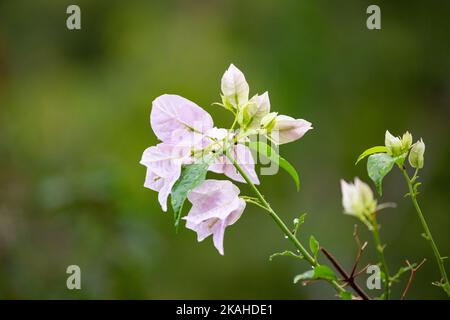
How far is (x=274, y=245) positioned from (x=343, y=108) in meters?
0.89

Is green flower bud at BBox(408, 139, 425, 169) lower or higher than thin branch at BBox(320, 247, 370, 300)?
higher

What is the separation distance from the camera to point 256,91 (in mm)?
3602

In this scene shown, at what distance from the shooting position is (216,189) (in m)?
0.49

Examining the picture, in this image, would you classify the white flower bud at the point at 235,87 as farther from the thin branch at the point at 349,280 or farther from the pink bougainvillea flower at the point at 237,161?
the thin branch at the point at 349,280

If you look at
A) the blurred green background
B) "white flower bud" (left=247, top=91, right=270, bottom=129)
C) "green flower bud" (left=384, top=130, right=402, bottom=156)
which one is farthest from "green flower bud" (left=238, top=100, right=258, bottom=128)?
the blurred green background

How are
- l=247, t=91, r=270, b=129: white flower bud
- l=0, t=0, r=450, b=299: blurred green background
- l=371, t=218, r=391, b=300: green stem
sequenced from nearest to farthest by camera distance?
l=371, t=218, r=391, b=300: green stem → l=247, t=91, r=270, b=129: white flower bud → l=0, t=0, r=450, b=299: blurred green background

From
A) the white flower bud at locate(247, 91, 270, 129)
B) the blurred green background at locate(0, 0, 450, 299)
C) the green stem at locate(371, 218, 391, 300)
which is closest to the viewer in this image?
the green stem at locate(371, 218, 391, 300)

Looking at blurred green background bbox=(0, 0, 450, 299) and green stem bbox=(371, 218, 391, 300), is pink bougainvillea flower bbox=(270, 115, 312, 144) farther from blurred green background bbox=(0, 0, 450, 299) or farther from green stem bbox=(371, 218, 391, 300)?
blurred green background bbox=(0, 0, 450, 299)

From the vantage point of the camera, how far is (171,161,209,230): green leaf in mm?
470

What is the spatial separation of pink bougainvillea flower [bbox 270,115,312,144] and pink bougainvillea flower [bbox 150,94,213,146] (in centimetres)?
5

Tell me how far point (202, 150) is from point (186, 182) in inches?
1.4

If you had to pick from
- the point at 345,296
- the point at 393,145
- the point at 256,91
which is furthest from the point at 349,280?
the point at 256,91
